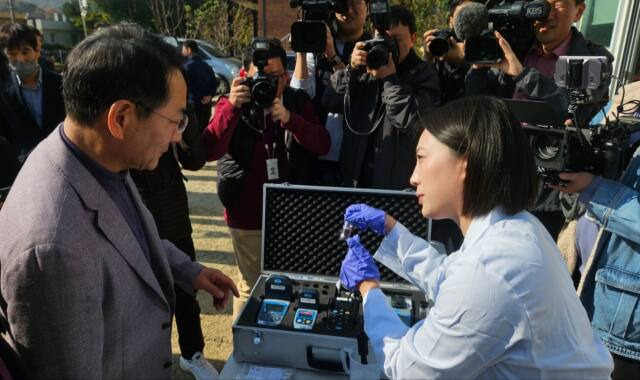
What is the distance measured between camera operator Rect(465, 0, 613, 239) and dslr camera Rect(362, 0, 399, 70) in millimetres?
536

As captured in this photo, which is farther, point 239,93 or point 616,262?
point 239,93

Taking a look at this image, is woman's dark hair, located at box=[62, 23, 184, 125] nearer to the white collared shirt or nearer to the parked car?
the white collared shirt

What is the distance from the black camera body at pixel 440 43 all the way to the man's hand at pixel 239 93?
1096 mm

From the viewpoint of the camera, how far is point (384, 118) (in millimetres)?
2342

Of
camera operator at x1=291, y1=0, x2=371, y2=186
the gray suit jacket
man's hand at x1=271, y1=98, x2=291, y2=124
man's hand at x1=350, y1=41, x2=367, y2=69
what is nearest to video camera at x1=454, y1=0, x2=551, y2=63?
man's hand at x1=350, y1=41, x2=367, y2=69

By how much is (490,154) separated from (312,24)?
1.56 metres

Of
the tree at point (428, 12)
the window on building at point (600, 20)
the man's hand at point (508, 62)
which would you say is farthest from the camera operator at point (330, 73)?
the tree at point (428, 12)

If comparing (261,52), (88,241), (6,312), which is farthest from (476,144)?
(261,52)

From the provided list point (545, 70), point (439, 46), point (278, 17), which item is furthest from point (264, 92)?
point (278, 17)

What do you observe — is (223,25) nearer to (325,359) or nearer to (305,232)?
(305,232)

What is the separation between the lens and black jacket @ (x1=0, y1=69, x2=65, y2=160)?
3098 mm

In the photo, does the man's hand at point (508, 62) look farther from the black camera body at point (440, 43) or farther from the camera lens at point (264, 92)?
the camera lens at point (264, 92)

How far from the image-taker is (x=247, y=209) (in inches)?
96.7

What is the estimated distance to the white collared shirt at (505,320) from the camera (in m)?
0.96
